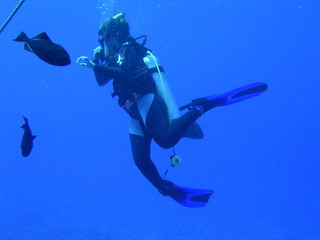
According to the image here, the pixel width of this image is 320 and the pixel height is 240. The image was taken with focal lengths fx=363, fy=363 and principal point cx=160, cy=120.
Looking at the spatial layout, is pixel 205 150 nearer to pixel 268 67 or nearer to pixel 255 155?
pixel 255 155

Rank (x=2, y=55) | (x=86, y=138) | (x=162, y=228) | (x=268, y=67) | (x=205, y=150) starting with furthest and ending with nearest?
(x=2, y=55) → (x=86, y=138) → (x=268, y=67) → (x=205, y=150) → (x=162, y=228)

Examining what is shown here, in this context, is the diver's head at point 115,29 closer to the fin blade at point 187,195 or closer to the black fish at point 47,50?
the fin blade at point 187,195

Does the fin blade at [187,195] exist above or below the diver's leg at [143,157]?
below

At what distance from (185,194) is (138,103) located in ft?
5.08

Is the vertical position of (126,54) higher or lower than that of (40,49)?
higher

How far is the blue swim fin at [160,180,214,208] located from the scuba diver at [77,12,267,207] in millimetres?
381

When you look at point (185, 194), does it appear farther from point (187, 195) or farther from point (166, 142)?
point (166, 142)

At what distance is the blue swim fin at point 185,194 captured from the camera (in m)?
5.25

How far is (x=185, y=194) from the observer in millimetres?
5305

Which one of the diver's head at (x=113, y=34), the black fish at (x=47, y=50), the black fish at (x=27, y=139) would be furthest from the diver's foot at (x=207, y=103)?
the black fish at (x=47, y=50)

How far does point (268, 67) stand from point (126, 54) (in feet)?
182

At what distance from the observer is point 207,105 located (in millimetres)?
4547

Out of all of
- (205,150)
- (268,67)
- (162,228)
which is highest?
(268,67)

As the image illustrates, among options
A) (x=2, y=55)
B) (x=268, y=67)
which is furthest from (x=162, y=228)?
(x=2, y=55)
